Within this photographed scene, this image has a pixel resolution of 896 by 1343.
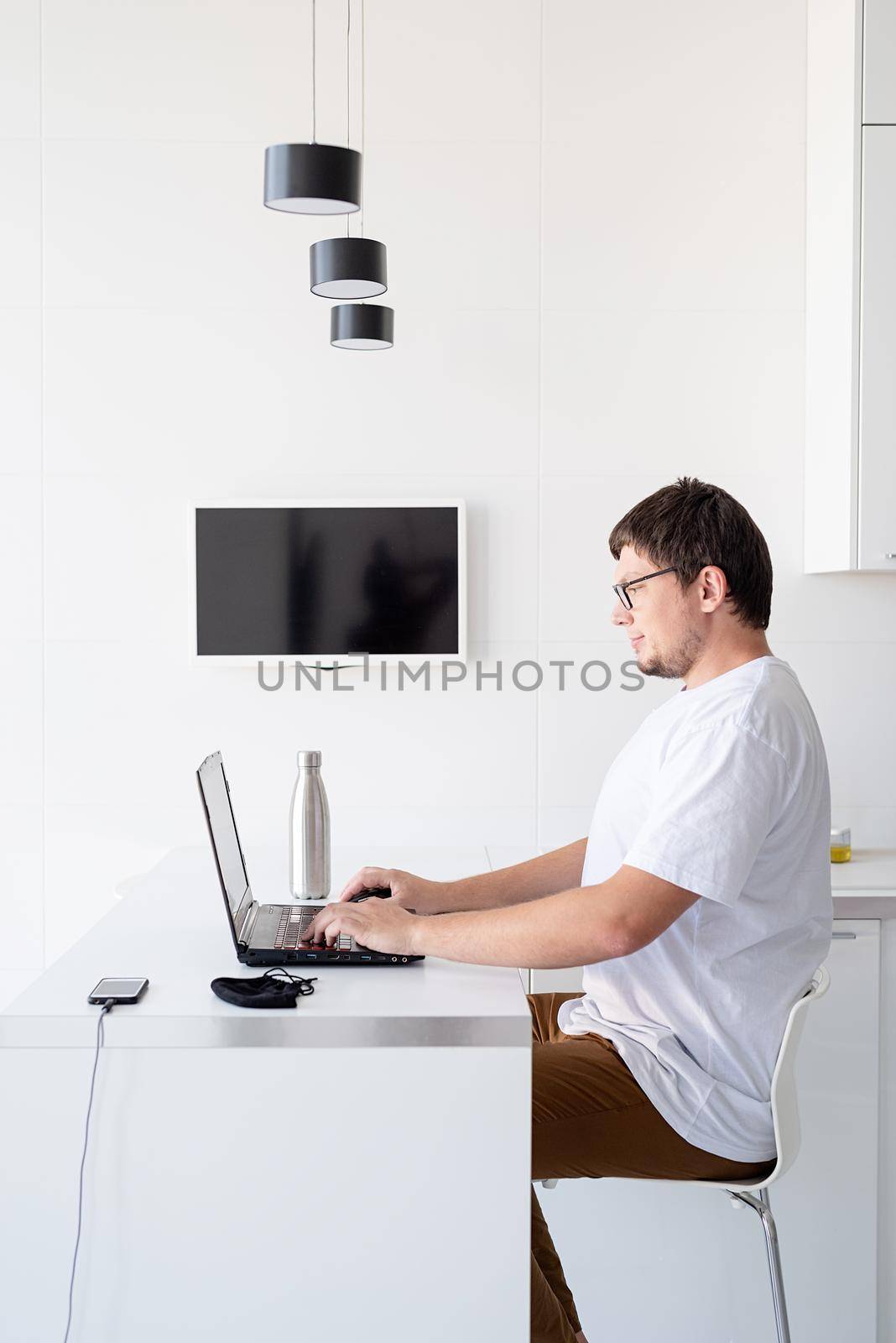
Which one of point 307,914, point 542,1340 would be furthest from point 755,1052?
point 307,914

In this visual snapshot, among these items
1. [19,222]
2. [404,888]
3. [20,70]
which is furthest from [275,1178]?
[20,70]

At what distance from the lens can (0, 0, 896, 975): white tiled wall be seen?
3.05m

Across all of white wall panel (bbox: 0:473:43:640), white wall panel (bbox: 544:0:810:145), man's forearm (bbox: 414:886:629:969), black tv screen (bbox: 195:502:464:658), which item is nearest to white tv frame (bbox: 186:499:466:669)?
black tv screen (bbox: 195:502:464:658)

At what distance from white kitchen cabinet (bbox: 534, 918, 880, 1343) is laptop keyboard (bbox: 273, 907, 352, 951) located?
768 mm

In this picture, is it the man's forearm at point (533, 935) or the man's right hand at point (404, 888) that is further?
the man's right hand at point (404, 888)

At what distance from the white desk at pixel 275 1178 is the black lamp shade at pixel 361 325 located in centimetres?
169

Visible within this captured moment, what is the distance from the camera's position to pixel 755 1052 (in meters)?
1.77

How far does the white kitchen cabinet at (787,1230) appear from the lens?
8.24 feet

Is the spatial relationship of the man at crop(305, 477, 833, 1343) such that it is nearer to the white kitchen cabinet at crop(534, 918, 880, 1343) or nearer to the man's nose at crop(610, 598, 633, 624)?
the man's nose at crop(610, 598, 633, 624)

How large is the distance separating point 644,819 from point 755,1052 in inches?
14.9

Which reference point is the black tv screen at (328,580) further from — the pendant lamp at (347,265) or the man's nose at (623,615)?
the man's nose at (623,615)

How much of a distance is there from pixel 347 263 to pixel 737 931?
1.44 meters

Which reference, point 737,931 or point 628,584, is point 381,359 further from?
point 737,931

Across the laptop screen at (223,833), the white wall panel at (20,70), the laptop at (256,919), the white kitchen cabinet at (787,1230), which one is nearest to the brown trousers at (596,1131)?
the laptop at (256,919)
